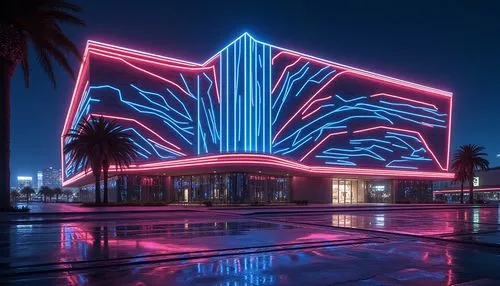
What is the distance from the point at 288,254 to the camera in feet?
44.7

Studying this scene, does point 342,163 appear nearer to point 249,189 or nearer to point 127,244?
point 249,189

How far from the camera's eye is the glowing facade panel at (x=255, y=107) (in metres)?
57.9

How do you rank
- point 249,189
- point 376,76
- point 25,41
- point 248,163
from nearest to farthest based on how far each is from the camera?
1. point 25,41
2. point 248,163
3. point 249,189
4. point 376,76

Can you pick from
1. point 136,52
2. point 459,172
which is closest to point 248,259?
point 136,52

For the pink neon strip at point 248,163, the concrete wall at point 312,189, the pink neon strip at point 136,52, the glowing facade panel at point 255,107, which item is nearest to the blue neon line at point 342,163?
the glowing facade panel at point 255,107

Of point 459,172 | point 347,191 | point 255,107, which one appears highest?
point 255,107

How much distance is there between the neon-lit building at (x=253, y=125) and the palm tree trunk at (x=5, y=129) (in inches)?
886

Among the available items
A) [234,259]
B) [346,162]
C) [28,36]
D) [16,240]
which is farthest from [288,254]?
[346,162]

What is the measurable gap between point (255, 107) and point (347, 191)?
24.6 meters

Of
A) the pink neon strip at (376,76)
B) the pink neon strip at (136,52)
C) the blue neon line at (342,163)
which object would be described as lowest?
the blue neon line at (342,163)

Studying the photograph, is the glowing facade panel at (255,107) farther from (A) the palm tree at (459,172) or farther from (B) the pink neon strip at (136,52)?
(A) the palm tree at (459,172)

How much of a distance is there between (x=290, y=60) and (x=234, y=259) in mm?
53066

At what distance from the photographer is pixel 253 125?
57.6 m

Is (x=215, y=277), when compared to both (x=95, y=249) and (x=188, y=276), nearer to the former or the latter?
(x=188, y=276)
